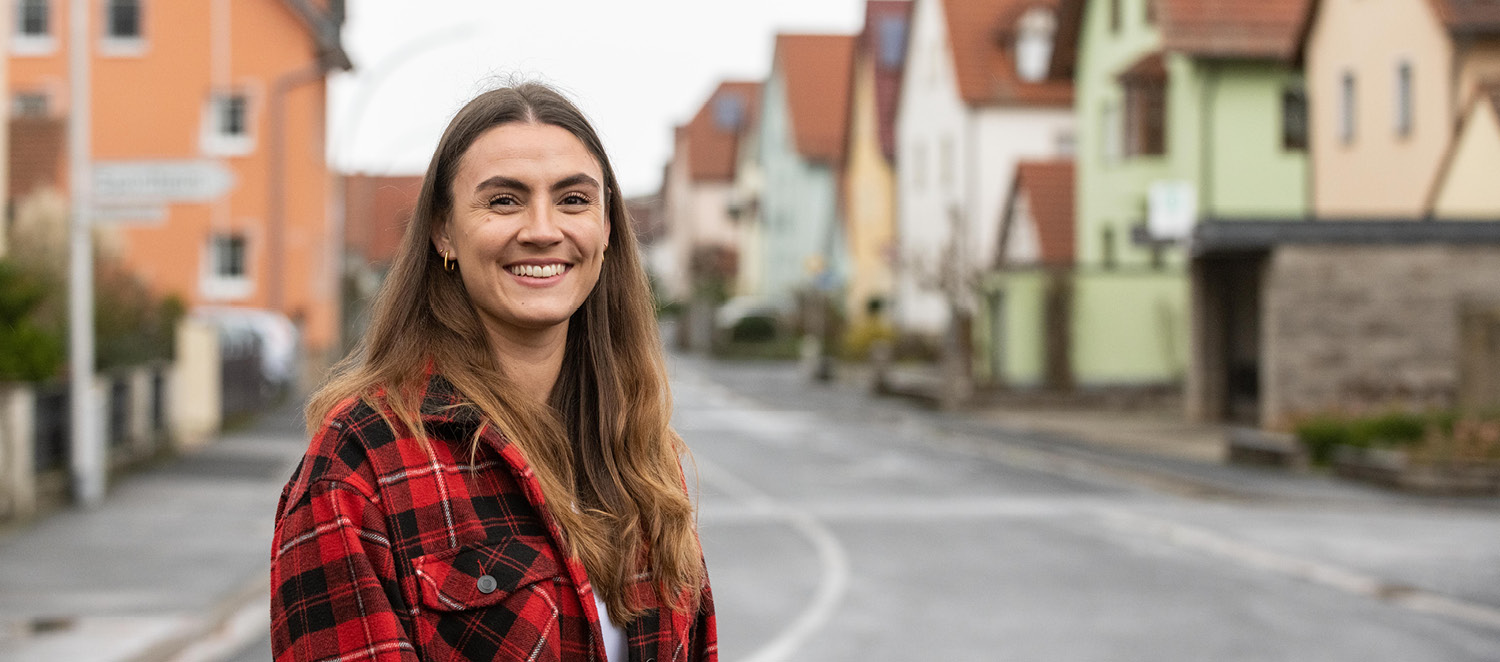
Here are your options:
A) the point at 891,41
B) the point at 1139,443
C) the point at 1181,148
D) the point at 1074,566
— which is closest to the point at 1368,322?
the point at 1139,443

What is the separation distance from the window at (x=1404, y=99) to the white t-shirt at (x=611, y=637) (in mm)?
27739

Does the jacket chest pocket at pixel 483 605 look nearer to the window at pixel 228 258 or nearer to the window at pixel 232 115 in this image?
the window at pixel 228 258

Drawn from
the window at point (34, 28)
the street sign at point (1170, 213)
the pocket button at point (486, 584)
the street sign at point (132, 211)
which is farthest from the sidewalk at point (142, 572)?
the window at point (34, 28)

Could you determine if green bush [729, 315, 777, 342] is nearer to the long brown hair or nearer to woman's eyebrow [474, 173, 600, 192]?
the long brown hair

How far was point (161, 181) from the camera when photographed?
15047mm

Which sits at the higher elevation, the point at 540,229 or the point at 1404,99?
the point at 1404,99

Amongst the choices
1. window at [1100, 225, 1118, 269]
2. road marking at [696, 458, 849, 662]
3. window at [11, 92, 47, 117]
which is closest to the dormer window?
window at [1100, 225, 1118, 269]

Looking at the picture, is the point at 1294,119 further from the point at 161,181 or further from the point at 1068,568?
the point at 161,181

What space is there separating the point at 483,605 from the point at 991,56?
45.0 m

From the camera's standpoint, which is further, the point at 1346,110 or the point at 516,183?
the point at 1346,110

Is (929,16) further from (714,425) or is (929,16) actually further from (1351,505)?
(1351,505)

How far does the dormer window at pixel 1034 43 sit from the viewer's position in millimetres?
45625

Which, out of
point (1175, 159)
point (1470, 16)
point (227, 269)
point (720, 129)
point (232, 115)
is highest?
point (720, 129)

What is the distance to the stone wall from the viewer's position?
78.1 ft
